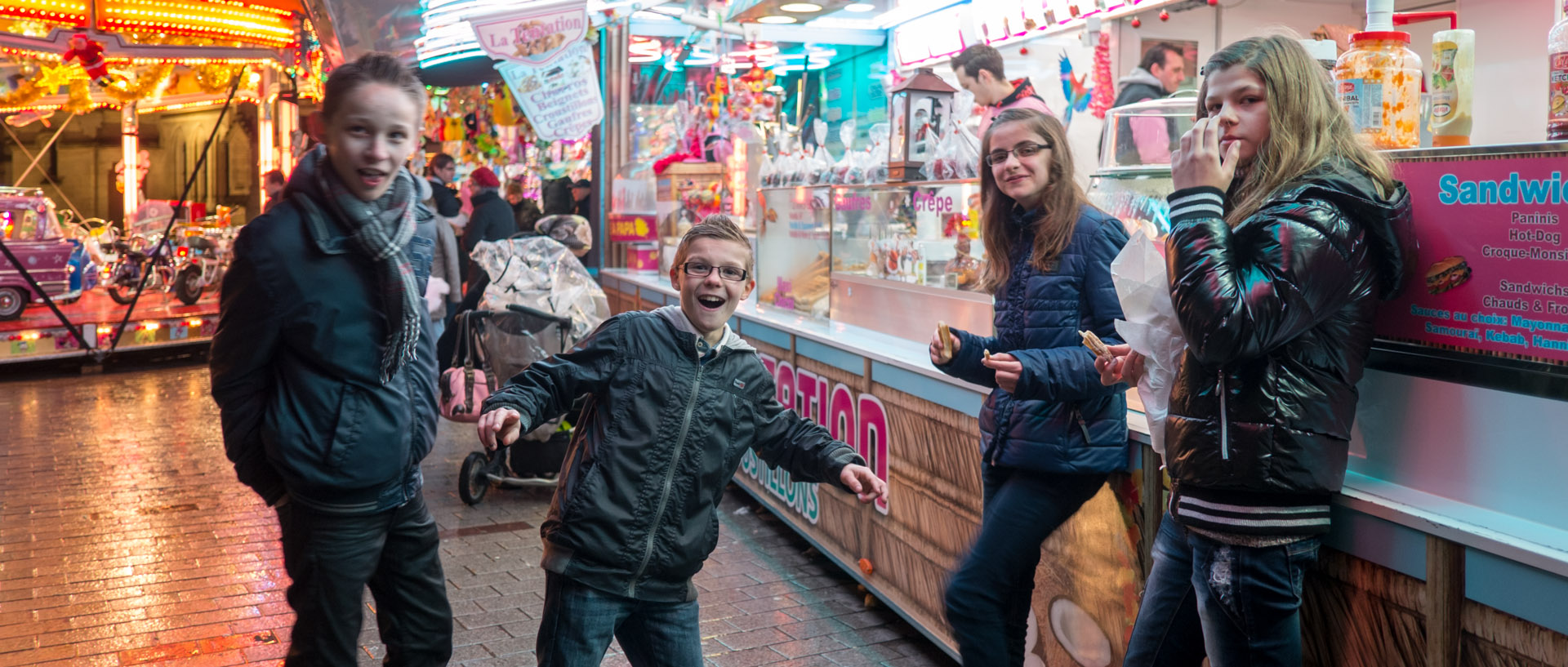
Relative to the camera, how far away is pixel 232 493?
6.20 metres

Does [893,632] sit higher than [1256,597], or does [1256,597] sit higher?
[1256,597]

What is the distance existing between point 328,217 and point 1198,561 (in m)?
1.84

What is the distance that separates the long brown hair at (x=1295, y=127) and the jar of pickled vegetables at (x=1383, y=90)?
238mm

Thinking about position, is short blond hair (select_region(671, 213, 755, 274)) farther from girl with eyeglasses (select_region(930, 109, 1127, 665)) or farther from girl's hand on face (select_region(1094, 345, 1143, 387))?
girl's hand on face (select_region(1094, 345, 1143, 387))

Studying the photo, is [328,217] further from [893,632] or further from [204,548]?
[204,548]

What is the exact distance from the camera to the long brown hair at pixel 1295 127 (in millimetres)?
2010

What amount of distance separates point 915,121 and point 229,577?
3386 millimetres

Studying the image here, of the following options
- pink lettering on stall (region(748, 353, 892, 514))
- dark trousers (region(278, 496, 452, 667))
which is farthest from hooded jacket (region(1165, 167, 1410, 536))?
pink lettering on stall (region(748, 353, 892, 514))

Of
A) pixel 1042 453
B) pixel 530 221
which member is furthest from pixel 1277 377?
pixel 530 221

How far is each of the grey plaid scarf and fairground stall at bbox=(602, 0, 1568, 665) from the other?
1741 millimetres

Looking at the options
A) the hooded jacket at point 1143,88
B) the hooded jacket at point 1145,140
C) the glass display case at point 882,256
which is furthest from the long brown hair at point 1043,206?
the hooded jacket at point 1143,88

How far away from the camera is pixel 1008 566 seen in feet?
9.03

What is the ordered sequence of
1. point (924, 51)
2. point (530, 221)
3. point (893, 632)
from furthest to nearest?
point (530, 221)
point (924, 51)
point (893, 632)

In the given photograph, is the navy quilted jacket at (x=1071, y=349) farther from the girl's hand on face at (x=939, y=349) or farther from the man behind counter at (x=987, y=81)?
the man behind counter at (x=987, y=81)
